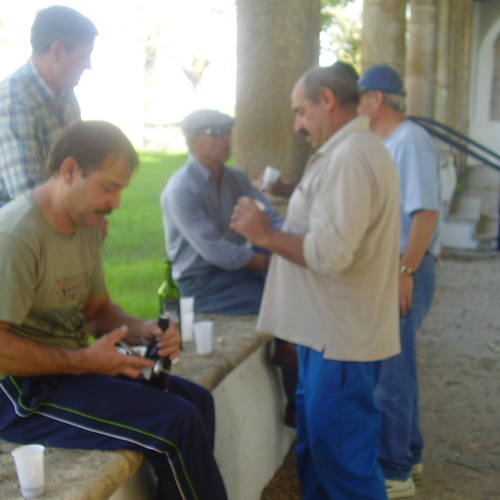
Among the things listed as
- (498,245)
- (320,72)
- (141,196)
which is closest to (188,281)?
(320,72)

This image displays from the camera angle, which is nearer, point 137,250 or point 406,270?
point 406,270

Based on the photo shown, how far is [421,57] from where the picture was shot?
1017 centimetres

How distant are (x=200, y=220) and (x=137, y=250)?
3440 millimetres

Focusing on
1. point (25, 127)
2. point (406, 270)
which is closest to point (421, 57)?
point (406, 270)

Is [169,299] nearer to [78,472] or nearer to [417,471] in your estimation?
[78,472]

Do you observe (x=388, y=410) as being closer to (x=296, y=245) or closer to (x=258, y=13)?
(x=296, y=245)

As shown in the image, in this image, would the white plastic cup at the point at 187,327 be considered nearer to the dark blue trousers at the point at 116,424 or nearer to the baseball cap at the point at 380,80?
the dark blue trousers at the point at 116,424

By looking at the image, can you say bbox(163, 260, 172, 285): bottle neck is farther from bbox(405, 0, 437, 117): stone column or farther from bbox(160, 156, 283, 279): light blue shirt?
bbox(405, 0, 437, 117): stone column

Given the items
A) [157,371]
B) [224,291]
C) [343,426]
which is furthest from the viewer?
[224,291]

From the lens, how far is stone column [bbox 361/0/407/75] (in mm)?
7070

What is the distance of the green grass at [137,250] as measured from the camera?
519 centimetres

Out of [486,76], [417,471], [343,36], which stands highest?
[343,36]

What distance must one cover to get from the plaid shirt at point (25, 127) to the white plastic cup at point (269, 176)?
1.29m

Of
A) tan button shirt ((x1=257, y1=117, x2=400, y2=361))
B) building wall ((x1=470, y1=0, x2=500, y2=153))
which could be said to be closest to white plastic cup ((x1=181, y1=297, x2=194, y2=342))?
tan button shirt ((x1=257, y1=117, x2=400, y2=361))
